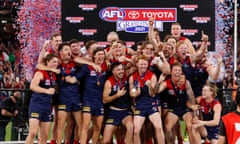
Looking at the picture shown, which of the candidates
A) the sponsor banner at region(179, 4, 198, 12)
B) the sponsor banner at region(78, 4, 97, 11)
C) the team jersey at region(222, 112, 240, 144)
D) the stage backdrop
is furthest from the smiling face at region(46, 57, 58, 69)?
the sponsor banner at region(179, 4, 198, 12)

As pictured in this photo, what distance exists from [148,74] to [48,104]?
1.67 meters

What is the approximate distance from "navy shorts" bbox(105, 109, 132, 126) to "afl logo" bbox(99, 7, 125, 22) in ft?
13.7

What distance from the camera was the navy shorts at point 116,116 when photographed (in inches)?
404

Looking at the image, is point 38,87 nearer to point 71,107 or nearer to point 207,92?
point 71,107

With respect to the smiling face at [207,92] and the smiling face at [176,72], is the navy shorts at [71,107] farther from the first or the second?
the smiling face at [207,92]

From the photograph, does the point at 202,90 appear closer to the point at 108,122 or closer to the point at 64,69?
the point at 108,122

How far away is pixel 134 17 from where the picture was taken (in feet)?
46.5

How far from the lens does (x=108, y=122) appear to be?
405 inches

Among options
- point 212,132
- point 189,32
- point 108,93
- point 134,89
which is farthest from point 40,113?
point 189,32

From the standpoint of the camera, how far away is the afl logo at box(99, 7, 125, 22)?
1405 centimetres

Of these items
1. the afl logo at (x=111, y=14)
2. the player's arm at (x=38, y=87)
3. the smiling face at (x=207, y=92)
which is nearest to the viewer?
the player's arm at (x=38, y=87)

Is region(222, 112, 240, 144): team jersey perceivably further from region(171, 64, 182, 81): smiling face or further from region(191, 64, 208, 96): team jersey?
region(191, 64, 208, 96): team jersey

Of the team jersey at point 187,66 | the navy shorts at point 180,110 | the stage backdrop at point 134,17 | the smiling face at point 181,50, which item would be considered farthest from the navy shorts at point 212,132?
the stage backdrop at point 134,17

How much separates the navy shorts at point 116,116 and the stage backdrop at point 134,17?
3.86 metres
